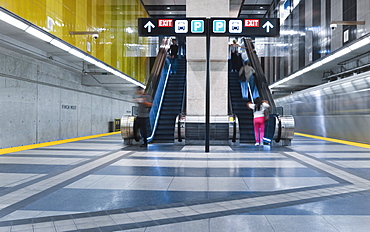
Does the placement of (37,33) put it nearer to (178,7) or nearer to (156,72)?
(156,72)

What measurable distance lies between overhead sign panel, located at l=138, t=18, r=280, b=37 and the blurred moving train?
5156mm

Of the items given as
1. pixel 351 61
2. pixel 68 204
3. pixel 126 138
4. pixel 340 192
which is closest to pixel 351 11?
pixel 351 61

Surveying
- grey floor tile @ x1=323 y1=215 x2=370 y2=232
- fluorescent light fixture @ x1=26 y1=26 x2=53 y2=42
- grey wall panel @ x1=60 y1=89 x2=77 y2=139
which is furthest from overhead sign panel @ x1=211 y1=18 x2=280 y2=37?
grey wall panel @ x1=60 y1=89 x2=77 y2=139

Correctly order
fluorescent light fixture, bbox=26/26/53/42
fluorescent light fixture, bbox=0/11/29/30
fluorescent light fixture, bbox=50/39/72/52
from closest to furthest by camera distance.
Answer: fluorescent light fixture, bbox=0/11/29/30 < fluorescent light fixture, bbox=26/26/53/42 < fluorescent light fixture, bbox=50/39/72/52

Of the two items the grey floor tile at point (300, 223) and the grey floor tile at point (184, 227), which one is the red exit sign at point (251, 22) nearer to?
the grey floor tile at point (300, 223)

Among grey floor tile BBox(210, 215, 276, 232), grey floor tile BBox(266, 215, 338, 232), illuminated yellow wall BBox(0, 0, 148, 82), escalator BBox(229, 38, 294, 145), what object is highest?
illuminated yellow wall BBox(0, 0, 148, 82)

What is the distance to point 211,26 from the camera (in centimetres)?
856

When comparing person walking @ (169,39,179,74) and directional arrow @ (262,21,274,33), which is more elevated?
person walking @ (169,39,179,74)

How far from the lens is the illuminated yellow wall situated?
30.3ft

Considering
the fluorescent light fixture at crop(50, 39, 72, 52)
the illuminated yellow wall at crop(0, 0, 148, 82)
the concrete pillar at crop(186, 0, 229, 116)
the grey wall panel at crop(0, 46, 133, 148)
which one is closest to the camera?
the illuminated yellow wall at crop(0, 0, 148, 82)

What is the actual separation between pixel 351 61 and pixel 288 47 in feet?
32.3

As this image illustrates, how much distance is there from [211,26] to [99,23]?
878cm

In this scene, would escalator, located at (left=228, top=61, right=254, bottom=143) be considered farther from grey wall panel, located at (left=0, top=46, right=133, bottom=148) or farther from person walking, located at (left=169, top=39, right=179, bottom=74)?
grey wall panel, located at (left=0, top=46, right=133, bottom=148)

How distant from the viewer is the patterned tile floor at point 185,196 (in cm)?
306
